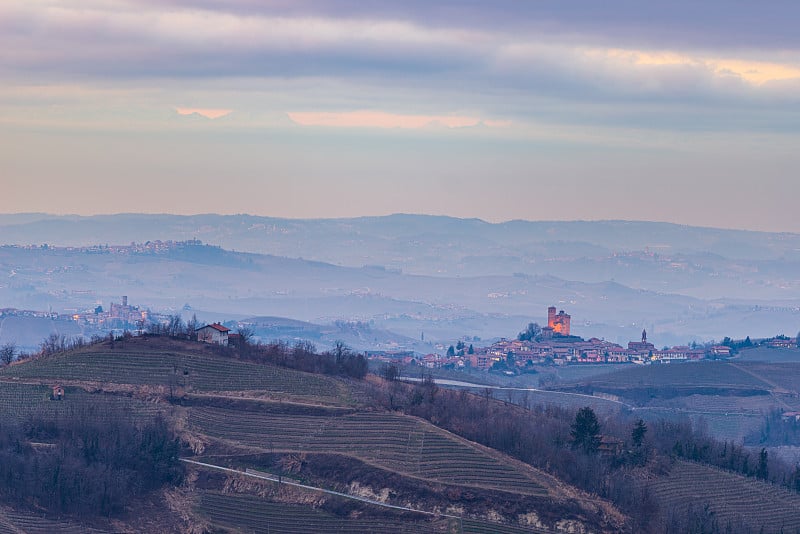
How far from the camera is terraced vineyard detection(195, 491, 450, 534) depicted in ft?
373

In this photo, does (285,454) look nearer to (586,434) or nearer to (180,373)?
(180,373)

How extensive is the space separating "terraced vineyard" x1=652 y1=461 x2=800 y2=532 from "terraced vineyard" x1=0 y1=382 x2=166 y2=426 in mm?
39321

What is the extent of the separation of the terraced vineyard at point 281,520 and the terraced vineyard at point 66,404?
1477 centimetres

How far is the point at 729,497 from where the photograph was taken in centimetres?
13225

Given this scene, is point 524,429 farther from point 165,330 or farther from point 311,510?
point 165,330

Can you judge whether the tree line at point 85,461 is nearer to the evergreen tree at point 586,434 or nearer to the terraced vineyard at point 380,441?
the terraced vineyard at point 380,441

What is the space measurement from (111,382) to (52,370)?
6.09 metres

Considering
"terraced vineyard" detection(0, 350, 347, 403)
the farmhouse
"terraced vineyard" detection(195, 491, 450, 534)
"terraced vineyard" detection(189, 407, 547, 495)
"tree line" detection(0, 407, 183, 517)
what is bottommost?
"terraced vineyard" detection(195, 491, 450, 534)

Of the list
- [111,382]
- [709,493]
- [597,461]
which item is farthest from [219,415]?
[709,493]

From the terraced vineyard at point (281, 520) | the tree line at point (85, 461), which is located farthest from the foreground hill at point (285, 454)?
the tree line at point (85, 461)

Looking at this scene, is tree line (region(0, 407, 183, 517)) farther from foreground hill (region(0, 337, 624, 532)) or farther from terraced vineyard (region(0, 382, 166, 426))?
foreground hill (region(0, 337, 624, 532))

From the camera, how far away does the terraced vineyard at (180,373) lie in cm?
13788

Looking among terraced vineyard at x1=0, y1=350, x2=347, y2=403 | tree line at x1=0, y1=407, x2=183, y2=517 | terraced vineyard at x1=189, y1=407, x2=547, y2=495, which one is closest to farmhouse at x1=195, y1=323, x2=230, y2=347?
terraced vineyard at x1=0, y1=350, x2=347, y2=403

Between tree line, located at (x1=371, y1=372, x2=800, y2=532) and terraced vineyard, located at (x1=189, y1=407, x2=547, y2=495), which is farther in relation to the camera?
tree line, located at (x1=371, y1=372, x2=800, y2=532)
